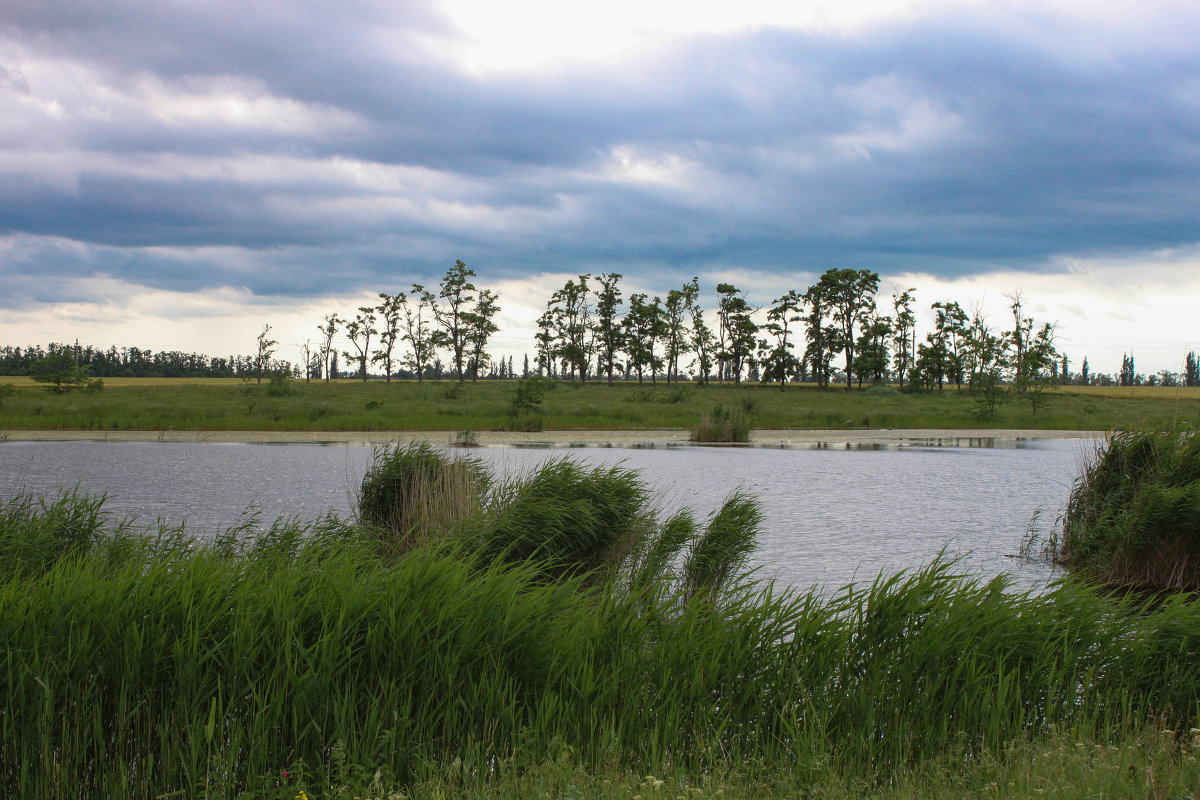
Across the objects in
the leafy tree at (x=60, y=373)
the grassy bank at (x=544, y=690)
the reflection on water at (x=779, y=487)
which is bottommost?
the reflection on water at (x=779, y=487)

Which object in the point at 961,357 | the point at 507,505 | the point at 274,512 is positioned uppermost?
the point at 961,357

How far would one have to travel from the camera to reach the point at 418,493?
11711mm

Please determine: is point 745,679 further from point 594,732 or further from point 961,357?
point 961,357

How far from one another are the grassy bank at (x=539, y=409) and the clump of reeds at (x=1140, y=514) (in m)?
0.83

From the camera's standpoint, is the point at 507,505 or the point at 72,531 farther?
the point at 507,505

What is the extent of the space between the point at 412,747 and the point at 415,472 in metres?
7.72

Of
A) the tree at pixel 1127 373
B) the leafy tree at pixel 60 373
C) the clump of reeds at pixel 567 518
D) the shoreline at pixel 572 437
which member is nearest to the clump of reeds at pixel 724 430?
the shoreline at pixel 572 437

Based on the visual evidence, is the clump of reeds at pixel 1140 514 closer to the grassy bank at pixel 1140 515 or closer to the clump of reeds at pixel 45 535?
the grassy bank at pixel 1140 515

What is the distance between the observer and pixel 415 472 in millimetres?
12000

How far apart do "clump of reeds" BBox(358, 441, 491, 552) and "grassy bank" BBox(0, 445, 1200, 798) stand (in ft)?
14.4

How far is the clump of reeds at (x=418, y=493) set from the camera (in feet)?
35.6

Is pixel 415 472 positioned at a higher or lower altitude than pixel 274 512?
higher

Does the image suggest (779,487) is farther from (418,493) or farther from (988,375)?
(988,375)

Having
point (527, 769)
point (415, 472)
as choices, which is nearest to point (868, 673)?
point (527, 769)
